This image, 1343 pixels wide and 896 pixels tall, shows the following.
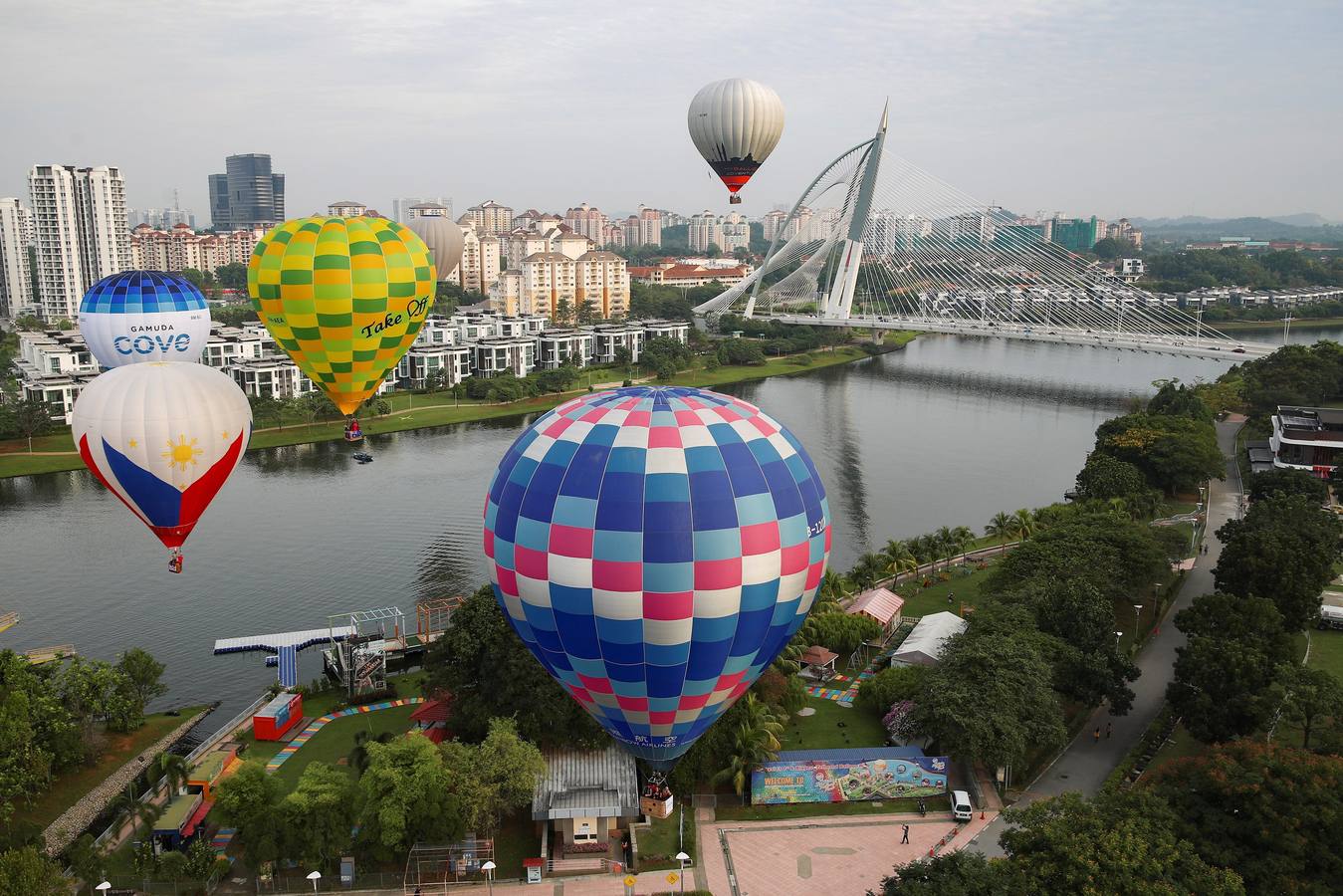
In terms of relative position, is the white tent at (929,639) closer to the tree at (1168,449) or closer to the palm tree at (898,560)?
the palm tree at (898,560)

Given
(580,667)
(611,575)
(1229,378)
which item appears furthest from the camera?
(1229,378)

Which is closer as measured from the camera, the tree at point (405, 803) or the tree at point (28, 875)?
the tree at point (28, 875)

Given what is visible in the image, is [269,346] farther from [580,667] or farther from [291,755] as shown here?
[580,667]

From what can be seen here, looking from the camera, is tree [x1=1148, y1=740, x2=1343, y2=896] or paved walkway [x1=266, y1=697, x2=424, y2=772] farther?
paved walkway [x1=266, y1=697, x2=424, y2=772]

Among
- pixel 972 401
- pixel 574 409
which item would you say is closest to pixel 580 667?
pixel 574 409

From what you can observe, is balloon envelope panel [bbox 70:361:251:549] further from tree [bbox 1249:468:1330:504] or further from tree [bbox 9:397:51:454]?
tree [bbox 9:397:51:454]

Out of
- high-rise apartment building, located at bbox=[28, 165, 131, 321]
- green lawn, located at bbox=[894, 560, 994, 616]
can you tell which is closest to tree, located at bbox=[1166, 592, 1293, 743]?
green lawn, located at bbox=[894, 560, 994, 616]

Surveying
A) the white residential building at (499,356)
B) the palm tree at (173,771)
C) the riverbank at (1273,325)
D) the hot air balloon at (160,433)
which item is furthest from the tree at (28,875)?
the riverbank at (1273,325)
